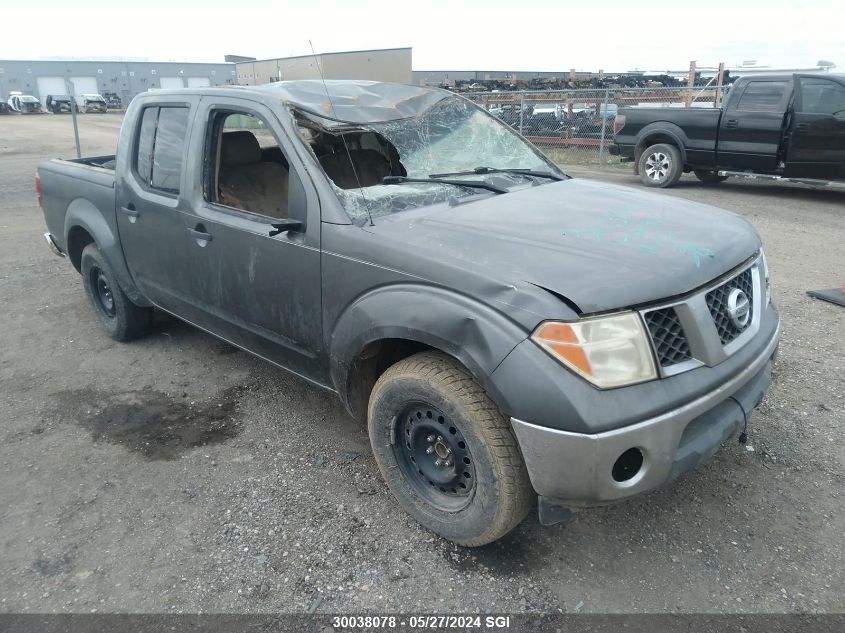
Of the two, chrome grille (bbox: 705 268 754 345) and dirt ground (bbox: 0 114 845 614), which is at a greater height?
chrome grille (bbox: 705 268 754 345)

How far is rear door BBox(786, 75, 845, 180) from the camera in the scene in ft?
29.2

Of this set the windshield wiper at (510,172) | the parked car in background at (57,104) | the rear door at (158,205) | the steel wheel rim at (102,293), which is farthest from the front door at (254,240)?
the parked car in background at (57,104)

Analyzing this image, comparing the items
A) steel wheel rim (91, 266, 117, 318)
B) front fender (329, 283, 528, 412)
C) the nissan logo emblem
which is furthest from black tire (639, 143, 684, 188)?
front fender (329, 283, 528, 412)

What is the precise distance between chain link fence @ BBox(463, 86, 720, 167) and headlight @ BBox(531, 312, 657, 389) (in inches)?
562

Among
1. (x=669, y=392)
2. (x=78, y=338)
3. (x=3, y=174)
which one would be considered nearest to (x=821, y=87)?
(x=669, y=392)

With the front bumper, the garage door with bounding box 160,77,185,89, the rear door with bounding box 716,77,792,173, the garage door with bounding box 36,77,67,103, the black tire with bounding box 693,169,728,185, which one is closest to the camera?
the front bumper

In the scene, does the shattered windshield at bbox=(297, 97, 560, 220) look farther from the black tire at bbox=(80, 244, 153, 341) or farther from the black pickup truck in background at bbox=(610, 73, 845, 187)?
the black pickup truck in background at bbox=(610, 73, 845, 187)

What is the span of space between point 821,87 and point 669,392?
9.42 metres

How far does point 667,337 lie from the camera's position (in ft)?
7.20

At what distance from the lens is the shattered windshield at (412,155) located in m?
2.90

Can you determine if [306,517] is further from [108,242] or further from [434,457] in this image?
[108,242]

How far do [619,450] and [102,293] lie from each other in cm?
436

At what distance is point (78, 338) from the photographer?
16.1 feet

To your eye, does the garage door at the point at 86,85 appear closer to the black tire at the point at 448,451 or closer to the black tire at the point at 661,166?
the black tire at the point at 661,166
